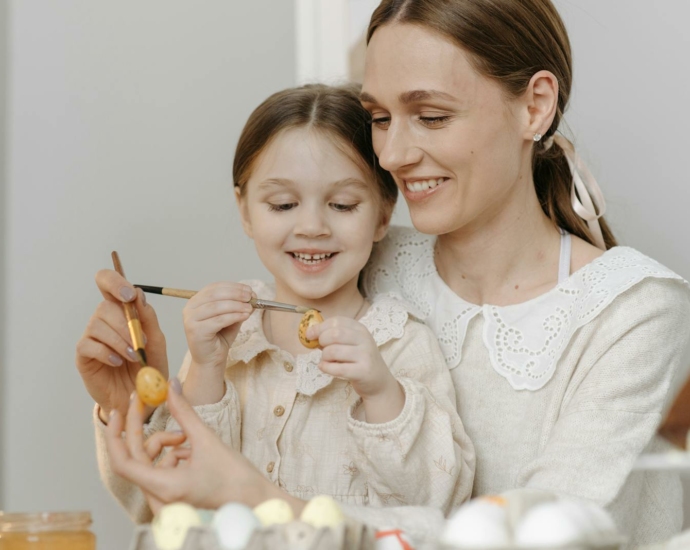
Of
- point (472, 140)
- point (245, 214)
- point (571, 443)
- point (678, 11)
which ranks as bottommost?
point (571, 443)

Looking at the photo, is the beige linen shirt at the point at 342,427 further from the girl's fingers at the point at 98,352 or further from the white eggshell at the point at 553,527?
the white eggshell at the point at 553,527

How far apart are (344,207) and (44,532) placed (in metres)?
0.83

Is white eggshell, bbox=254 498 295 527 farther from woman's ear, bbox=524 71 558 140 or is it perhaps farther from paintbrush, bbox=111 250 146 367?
woman's ear, bbox=524 71 558 140

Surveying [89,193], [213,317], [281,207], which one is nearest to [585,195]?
[281,207]

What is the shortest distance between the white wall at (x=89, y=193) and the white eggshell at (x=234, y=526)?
4.93ft

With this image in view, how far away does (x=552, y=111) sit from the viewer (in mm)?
1640

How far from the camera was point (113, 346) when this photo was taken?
4.90 feet

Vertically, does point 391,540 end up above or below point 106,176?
below

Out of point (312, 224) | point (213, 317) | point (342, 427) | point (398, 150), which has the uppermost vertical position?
point (398, 150)

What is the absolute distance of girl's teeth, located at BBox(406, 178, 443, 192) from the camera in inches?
62.5

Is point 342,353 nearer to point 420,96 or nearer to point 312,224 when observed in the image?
point 312,224

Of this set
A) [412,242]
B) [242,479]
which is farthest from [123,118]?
[242,479]

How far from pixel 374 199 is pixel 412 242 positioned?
227mm

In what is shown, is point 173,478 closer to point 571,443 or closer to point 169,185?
point 571,443
